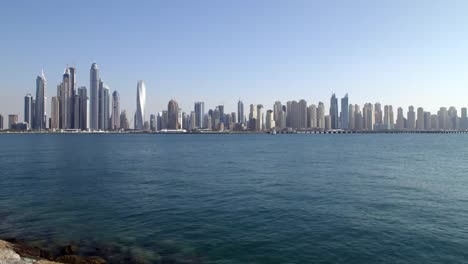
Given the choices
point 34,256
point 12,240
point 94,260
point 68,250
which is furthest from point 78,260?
point 12,240

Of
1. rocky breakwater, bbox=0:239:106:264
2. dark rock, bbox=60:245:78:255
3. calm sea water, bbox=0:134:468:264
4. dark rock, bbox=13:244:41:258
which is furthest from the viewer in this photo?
calm sea water, bbox=0:134:468:264

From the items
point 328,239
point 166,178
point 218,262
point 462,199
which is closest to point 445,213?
point 462,199

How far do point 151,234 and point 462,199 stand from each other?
29538 mm

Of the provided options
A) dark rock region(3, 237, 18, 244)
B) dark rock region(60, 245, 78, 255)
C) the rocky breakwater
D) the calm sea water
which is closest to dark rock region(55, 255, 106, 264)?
the rocky breakwater

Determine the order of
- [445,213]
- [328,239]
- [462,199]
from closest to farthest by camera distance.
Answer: [328,239]
[445,213]
[462,199]

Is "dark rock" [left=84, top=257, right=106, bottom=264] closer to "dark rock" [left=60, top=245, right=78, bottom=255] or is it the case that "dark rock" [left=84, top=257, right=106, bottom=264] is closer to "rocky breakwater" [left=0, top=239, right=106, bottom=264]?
"rocky breakwater" [left=0, top=239, right=106, bottom=264]

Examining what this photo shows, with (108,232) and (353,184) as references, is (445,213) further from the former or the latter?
(108,232)

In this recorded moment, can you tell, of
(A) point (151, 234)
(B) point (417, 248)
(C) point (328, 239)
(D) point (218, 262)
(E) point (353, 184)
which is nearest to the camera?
(D) point (218, 262)

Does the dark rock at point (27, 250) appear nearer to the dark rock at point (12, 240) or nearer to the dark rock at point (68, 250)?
the dark rock at point (68, 250)

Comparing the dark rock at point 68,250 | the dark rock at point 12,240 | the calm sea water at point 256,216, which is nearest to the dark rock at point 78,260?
the dark rock at point 68,250

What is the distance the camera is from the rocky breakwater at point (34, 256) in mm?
16812

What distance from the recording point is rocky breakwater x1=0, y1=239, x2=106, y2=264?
1681cm

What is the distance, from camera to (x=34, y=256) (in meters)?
19.4

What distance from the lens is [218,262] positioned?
19.7 meters
